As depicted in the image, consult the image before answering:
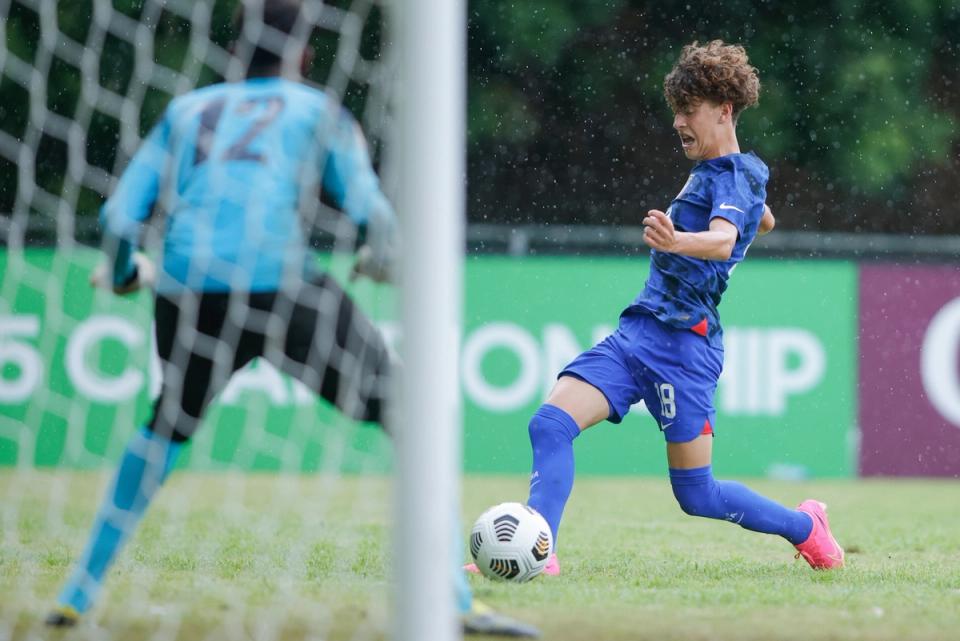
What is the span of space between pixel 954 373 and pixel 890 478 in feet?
2.76

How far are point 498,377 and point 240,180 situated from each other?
252 inches

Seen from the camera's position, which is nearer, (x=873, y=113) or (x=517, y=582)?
(x=517, y=582)

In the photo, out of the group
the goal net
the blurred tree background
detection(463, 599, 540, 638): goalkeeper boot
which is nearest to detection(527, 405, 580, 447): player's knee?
the goal net

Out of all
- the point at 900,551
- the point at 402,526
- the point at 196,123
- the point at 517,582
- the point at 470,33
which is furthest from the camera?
the point at 470,33

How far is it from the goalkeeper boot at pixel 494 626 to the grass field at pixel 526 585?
0.21ft

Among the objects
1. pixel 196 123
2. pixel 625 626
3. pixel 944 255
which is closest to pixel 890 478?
pixel 944 255

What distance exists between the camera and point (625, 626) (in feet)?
12.2

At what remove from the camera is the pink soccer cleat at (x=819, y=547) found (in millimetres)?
5113

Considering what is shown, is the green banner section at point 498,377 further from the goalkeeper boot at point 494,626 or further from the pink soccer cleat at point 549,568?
the goalkeeper boot at point 494,626

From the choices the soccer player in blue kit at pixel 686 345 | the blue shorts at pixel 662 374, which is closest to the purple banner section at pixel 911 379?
the soccer player in blue kit at pixel 686 345

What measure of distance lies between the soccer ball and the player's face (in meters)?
1.33

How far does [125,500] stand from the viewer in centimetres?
378

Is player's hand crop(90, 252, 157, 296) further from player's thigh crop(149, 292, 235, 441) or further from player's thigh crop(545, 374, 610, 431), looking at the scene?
player's thigh crop(545, 374, 610, 431)

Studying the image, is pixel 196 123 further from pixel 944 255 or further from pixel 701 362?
pixel 944 255
